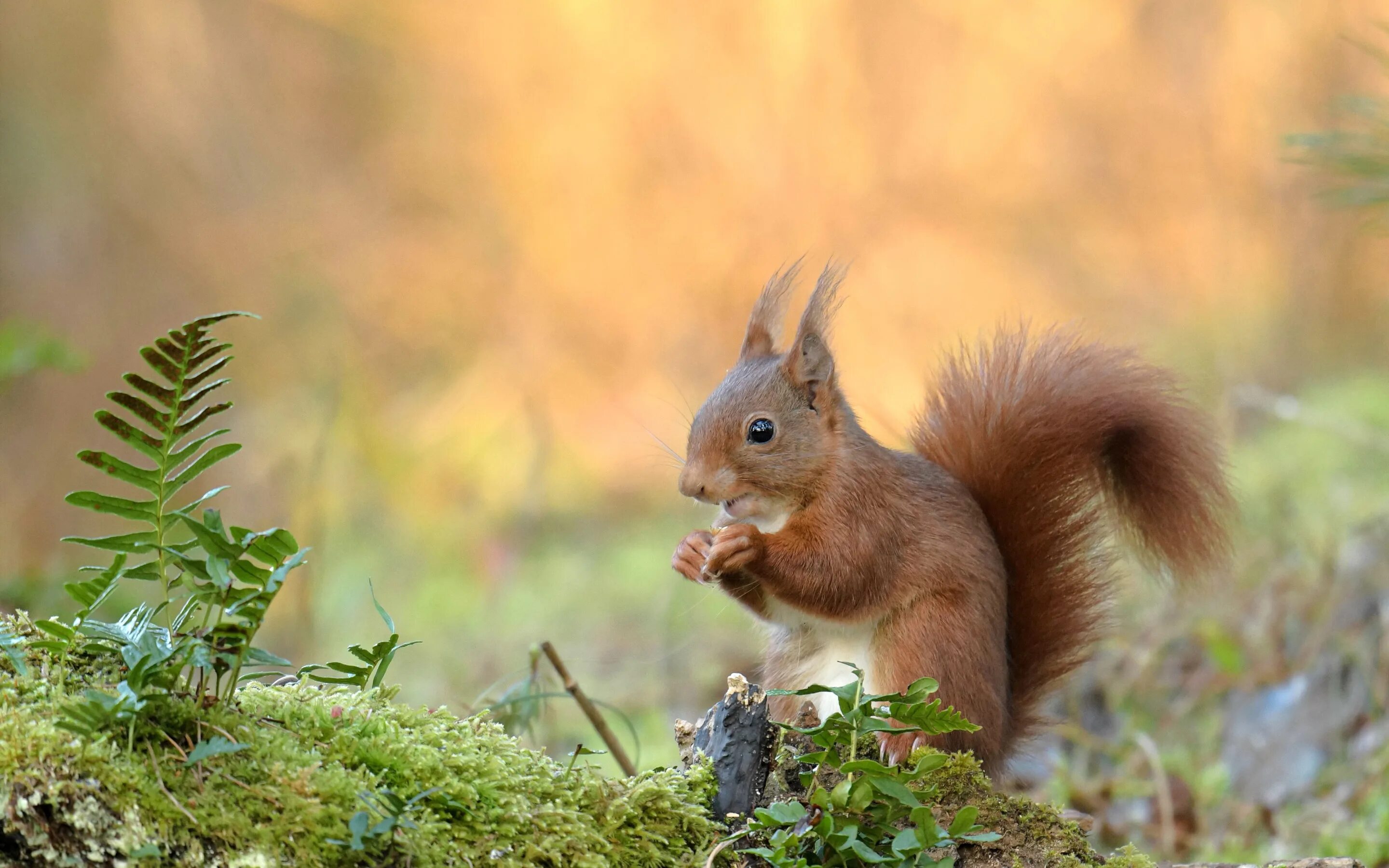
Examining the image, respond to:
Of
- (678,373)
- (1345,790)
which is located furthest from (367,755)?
(678,373)

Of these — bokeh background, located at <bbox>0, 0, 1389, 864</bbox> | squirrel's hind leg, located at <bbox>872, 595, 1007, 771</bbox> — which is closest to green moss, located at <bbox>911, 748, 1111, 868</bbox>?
squirrel's hind leg, located at <bbox>872, 595, 1007, 771</bbox>

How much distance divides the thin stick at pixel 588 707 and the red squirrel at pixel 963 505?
186mm

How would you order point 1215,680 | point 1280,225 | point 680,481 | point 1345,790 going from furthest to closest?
point 1280,225, point 1215,680, point 1345,790, point 680,481

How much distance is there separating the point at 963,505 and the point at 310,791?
0.96 meters

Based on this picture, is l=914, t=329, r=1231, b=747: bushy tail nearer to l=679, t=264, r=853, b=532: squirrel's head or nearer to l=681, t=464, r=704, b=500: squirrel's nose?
l=679, t=264, r=853, b=532: squirrel's head

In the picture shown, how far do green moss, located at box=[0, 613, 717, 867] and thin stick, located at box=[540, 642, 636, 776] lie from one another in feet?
1.15

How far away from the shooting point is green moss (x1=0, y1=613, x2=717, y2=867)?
761 millimetres

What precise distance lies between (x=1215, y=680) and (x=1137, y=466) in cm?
126

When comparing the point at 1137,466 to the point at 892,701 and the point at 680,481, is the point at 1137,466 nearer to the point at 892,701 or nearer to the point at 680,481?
the point at 680,481

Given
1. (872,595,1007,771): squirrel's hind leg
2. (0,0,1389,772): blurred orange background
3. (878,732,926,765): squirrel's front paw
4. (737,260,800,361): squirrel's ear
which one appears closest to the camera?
(878,732,926,765): squirrel's front paw

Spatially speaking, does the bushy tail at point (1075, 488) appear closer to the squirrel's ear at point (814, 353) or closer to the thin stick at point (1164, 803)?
the squirrel's ear at point (814, 353)

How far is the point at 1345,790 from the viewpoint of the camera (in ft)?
6.95

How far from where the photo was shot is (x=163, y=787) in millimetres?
790

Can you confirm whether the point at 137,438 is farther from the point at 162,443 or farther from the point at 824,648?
the point at 824,648
